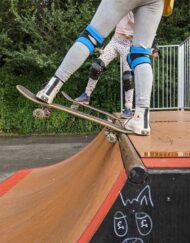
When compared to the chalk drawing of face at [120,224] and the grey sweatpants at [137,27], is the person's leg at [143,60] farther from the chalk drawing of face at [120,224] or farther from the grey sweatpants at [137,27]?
the chalk drawing of face at [120,224]

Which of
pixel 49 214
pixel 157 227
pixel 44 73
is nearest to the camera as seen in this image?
pixel 157 227

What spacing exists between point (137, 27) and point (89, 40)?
0.38m

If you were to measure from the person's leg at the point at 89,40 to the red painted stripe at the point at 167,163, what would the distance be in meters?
1.09

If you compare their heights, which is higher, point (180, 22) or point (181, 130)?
point (180, 22)

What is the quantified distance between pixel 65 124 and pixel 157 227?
10.4 meters

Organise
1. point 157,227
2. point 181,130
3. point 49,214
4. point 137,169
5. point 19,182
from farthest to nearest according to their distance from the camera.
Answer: point 19,182 < point 181,130 < point 49,214 < point 157,227 < point 137,169

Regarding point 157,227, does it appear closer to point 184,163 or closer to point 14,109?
point 184,163

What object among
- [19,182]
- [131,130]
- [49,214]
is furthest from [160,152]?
[19,182]

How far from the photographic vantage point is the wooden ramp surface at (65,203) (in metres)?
2.35

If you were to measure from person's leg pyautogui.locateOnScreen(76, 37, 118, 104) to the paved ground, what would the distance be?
2527 millimetres

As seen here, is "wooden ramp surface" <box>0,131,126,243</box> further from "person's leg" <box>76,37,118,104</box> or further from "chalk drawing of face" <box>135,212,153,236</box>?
"person's leg" <box>76,37,118,104</box>

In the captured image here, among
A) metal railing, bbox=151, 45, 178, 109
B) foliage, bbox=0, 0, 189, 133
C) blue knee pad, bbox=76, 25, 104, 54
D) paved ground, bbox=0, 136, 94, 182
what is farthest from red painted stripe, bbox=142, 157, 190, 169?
foliage, bbox=0, 0, 189, 133

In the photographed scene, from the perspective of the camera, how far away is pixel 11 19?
13273 mm

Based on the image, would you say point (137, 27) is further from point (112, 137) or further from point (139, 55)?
point (112, 137)
